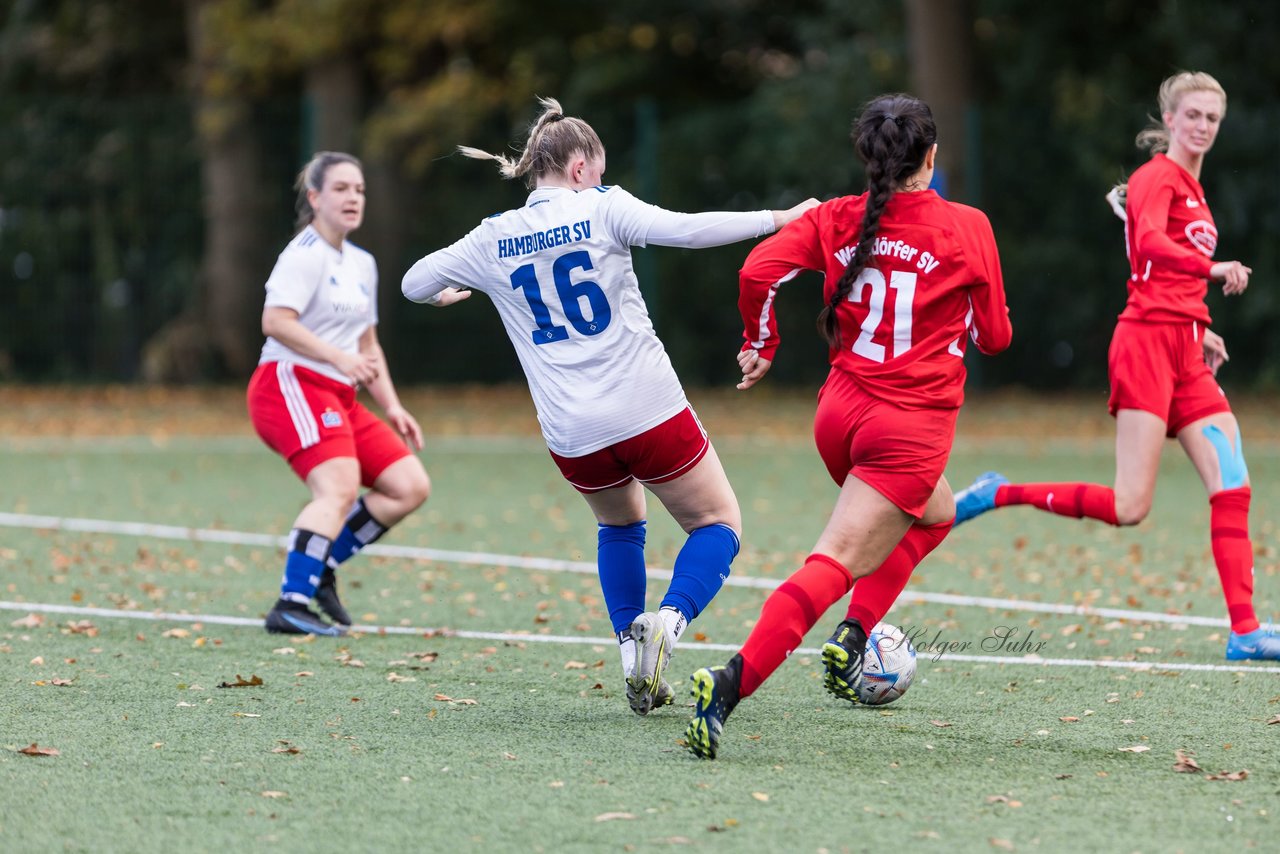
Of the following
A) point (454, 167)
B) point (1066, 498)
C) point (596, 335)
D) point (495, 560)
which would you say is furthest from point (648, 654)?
point (454, 167)

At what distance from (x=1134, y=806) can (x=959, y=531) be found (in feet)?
21.4

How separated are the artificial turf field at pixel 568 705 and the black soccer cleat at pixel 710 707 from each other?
71mm

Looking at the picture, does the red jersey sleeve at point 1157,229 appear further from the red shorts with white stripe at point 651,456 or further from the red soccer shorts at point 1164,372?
the red shorts with white stripe at point 651,456

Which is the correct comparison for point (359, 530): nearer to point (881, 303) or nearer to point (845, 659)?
point (845, 659)

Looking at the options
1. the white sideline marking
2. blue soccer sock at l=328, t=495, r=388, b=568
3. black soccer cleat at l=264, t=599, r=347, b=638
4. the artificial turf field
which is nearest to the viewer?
the artificial turf field

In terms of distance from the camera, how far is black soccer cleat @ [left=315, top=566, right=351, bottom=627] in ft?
24.7

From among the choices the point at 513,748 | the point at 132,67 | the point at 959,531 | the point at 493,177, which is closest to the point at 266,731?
the point at 513,748

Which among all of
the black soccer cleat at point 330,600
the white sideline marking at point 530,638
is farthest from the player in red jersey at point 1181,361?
the black soccer cleat at point 330,600

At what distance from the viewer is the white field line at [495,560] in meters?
7.81

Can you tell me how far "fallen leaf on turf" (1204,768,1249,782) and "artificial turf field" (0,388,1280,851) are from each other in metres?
0.03

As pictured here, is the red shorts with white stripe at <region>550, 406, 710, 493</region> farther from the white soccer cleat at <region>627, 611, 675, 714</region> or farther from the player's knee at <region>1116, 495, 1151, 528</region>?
the player's knee at <region>1116, 495, 1151, 528</region>

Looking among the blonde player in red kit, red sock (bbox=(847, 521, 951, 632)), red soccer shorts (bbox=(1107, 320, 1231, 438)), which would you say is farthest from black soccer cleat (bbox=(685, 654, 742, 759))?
red soccer shorts (bbox=(1107, 320, 1231, 438))

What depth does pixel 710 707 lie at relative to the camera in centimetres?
493

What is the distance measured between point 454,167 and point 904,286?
59.1 feet
